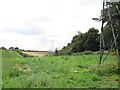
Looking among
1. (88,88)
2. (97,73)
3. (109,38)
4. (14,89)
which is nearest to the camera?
(14,89)

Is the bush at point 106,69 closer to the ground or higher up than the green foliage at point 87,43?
closer to the ground

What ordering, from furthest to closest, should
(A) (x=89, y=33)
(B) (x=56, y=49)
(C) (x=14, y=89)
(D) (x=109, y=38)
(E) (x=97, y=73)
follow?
(A) (x=89, y=33)
(B) (x=56, y=49)
(D) (x=109, y=38)
(E) (x=97, y=73)
(C) (x=14, y=89)

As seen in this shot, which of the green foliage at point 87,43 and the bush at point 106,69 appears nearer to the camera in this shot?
the bush at point 106,69

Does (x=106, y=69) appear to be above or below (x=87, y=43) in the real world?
below

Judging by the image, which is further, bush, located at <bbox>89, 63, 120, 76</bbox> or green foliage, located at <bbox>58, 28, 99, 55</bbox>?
green foliage, located at <bbox>58, 28, 99, 55</bbox>

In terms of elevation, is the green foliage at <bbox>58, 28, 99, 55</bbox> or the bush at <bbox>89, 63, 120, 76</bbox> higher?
the green foliage at <bbox>58, 28, 99, 55</bbox>

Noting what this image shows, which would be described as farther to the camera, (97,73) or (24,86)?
(97,73)

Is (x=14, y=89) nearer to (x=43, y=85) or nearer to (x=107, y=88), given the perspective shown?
(x=43, y=85)

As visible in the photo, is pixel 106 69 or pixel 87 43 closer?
pixel 106 69

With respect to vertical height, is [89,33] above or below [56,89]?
above

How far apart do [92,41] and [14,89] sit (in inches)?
1491

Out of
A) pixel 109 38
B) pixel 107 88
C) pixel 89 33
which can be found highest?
pixel 89 33

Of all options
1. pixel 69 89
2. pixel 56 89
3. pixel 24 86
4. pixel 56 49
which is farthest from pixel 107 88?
pixel 56 49

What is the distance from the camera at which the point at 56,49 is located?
1558 inches
